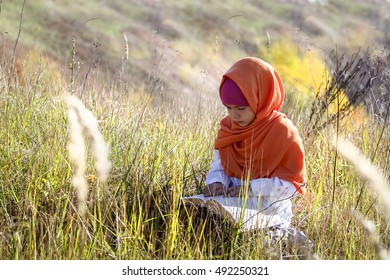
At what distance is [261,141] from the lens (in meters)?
3.62

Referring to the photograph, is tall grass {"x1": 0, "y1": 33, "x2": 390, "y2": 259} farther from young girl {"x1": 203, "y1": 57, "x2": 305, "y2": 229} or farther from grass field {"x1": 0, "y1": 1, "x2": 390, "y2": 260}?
young girl {"x1": 203, "y1": 57, "x2": 305, "y2": 229}

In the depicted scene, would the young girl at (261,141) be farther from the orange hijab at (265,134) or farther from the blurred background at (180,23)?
the blurred background at (180,23)

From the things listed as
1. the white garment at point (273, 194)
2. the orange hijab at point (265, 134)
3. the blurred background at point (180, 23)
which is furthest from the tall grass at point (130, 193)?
the blurred background at point (180, 23)

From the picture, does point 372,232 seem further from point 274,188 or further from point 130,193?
point 130,193

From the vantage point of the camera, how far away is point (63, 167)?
3576mm

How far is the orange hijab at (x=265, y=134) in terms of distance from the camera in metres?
3.52

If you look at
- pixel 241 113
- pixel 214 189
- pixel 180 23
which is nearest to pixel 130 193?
pixel 214 189

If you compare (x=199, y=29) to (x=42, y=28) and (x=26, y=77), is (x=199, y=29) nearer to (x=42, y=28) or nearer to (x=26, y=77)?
(x=42, y=28)

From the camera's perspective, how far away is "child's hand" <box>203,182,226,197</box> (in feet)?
11.7

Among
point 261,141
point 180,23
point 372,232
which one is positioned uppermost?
point 372,232

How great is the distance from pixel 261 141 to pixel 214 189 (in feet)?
1.11

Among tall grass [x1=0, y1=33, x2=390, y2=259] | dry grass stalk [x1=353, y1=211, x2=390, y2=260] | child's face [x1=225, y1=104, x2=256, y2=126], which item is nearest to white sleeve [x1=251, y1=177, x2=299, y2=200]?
tall grass [x1=0, y1=33, x2=390, y2=259]

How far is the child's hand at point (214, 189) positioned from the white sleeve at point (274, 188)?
0.52ft
